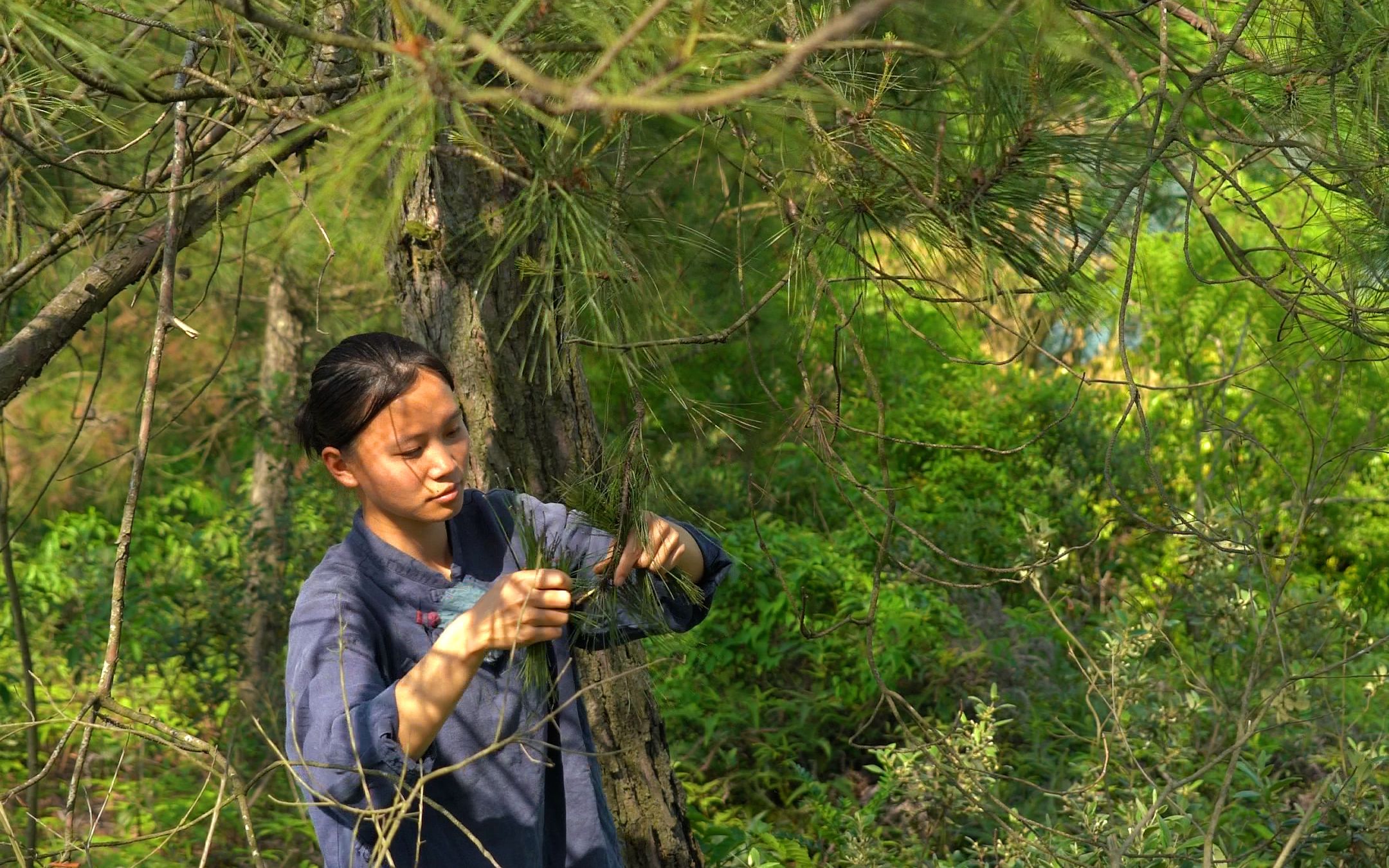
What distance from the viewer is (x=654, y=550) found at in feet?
5.86

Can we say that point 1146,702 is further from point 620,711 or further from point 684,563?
point 684,563

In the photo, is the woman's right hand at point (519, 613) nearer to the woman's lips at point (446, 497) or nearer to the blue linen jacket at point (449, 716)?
the blue linen jacket at point (449, 716)

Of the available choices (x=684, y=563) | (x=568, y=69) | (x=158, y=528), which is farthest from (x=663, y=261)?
(x=158, y=528)

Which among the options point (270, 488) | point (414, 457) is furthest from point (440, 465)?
point (270, 488)

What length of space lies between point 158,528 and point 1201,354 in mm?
5172

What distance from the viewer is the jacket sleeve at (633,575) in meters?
1.81

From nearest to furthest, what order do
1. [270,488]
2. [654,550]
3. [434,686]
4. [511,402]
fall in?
[434,686] → [654,550] → [511,402] → [270,488]

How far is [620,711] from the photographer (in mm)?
2623

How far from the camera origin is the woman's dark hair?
176 centimetres

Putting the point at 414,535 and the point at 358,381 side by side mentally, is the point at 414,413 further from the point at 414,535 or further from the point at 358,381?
the point at 414,535

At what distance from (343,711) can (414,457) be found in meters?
0.38

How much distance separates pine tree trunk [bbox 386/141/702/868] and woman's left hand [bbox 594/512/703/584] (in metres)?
0.63

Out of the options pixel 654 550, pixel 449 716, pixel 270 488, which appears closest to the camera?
pixel 449 716

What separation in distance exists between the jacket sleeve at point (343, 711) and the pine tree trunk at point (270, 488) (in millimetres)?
2131
